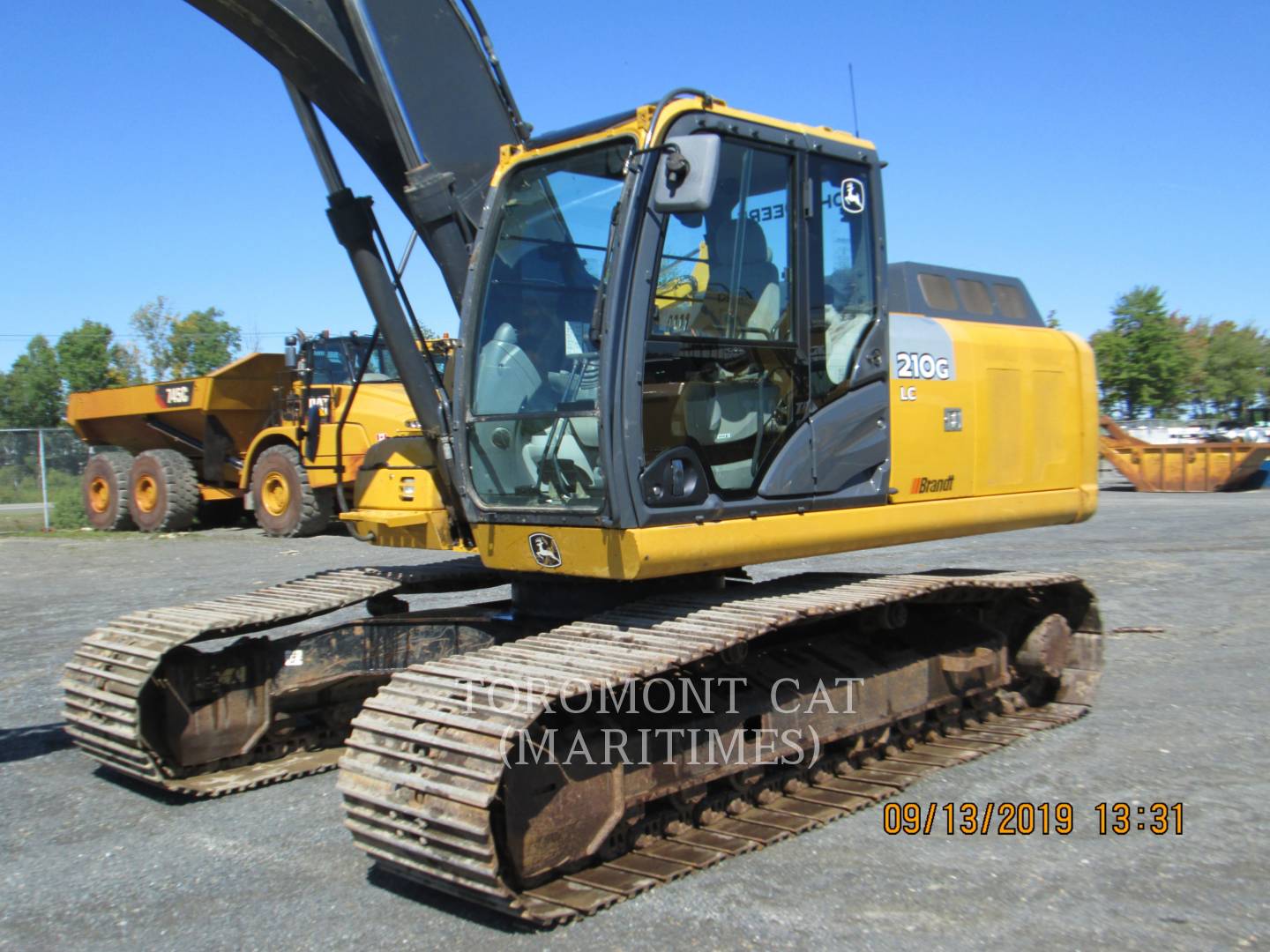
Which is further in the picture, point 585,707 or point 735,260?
point 735,260

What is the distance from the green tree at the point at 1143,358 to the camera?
5088 centimetres

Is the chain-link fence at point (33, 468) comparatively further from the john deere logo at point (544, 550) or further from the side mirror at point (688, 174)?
the side mirror at point (688, 174)

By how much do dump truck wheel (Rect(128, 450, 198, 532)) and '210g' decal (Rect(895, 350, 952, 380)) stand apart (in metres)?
15.0

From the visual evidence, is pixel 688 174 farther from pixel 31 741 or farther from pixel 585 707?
pixel 31 741

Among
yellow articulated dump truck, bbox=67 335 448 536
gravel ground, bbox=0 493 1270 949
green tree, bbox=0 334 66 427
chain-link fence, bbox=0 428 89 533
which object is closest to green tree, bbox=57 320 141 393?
green tree, bbox=0 334 66 427

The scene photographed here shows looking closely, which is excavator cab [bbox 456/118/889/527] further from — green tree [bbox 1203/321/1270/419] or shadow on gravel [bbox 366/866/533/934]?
green tree [bbox 1203/321/1270/419]

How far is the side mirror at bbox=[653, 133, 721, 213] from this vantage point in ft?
13.9

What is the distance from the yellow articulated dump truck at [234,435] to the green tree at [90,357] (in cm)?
3972

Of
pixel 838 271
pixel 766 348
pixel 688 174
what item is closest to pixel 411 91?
pixel 688 174

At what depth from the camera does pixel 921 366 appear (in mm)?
5812

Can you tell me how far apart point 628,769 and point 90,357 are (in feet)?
199

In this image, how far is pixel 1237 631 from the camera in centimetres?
902

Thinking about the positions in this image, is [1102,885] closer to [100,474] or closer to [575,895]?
[575,895]

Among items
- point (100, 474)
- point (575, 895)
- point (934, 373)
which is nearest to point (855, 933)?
point (575, 895)
